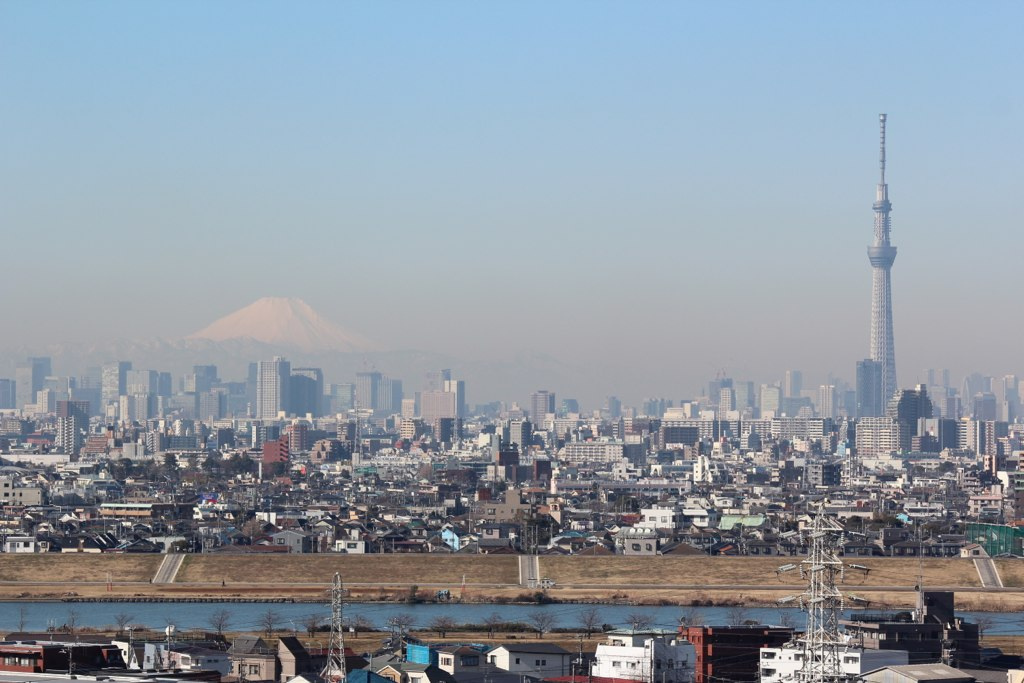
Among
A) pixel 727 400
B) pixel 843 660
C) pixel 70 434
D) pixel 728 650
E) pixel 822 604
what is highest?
pixel 727 400

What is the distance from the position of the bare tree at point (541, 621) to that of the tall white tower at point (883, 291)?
272 feet

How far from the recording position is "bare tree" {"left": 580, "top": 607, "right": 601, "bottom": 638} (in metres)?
24.8

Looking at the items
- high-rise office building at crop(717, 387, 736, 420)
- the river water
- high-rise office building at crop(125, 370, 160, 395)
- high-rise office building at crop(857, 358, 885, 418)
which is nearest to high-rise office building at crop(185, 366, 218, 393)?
high-rise office building at crop(125, 370, 160, 395)

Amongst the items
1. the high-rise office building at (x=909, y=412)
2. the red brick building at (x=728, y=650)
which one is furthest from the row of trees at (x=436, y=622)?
the high-rise office building at (x=909, y=412)

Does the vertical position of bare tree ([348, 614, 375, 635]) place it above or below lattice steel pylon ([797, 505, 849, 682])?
below

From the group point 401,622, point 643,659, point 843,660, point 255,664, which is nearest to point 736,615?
point 401,622

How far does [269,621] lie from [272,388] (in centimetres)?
11398

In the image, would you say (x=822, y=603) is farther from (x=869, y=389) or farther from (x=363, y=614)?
(x=869, y=389)

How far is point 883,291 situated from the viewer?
116125 mm

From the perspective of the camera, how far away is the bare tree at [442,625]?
24811 mm

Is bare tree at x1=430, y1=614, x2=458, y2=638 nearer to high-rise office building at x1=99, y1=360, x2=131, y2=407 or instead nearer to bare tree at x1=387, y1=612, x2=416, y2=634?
bare tree at x1=387, y1=612, x2=416, y2=634

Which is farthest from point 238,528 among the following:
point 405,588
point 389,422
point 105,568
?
point 389,422

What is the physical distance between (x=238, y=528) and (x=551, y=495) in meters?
14.3

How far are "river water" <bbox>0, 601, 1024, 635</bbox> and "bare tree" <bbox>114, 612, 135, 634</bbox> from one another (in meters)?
0.05
